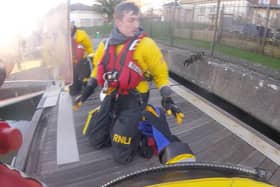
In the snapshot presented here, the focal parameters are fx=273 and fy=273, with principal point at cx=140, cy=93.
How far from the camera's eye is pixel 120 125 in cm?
257

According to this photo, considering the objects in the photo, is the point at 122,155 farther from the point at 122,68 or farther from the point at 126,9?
the point at 126,9

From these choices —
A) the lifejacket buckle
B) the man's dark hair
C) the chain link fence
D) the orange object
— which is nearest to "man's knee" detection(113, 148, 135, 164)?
the lifejacket buckle

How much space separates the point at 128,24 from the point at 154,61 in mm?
411

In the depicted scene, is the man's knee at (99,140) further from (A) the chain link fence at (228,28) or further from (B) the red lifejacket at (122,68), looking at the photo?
(A) the chain link fence at (228,28)

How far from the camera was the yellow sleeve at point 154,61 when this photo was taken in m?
2.52

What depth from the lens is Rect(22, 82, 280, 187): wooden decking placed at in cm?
243

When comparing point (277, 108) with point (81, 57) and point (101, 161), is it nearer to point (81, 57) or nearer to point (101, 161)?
point (101, 161)

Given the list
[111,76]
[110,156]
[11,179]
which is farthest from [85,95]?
[11,179]

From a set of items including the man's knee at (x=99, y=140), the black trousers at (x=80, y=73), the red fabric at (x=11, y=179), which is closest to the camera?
the red fabric at (x=11, y=179)

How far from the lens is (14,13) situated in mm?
776

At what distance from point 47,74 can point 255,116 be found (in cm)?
332

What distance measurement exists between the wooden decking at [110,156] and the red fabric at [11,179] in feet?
4.26

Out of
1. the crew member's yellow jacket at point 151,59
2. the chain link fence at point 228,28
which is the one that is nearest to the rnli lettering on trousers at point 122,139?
the crew member's yellow jacket at point 151,59

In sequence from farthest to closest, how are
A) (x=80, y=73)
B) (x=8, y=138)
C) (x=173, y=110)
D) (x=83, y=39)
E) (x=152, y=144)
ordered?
(x=80, y=73)
(x=83, y=39)
(x=152, y=144)
(x=173, y=110)
(x=8, y=138)
